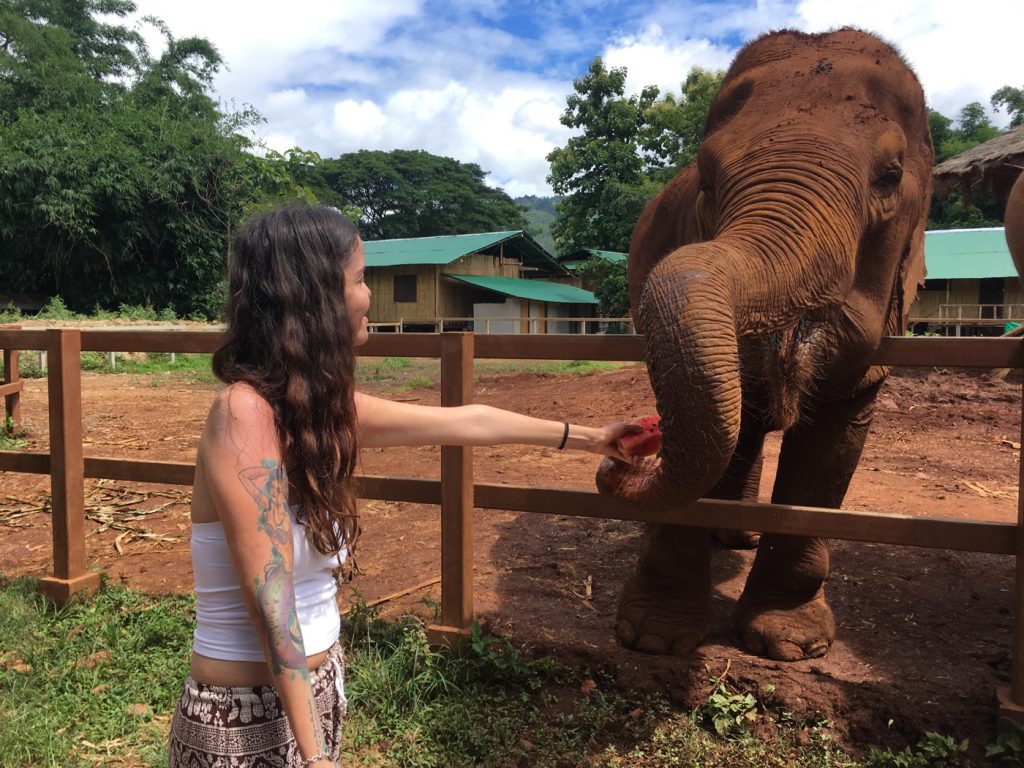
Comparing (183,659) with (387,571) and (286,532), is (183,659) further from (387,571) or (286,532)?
(286,532)

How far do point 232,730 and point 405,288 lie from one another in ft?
101

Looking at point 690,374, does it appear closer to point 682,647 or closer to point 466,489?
point 466,489

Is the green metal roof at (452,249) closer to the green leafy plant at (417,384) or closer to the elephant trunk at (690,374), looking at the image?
the green leafy plant at (417,384)

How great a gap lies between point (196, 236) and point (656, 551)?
27676mm

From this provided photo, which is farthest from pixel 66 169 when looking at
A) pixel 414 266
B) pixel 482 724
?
pixel 482 724

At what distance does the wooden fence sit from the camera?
2.80 m

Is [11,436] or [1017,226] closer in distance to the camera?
[1017,226]

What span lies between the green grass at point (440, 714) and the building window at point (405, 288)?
2846cm

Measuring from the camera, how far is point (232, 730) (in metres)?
1.54

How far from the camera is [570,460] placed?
8.04m

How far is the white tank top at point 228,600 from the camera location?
61.7 inches

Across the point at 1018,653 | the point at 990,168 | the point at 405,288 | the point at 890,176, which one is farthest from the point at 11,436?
the point at 405,288

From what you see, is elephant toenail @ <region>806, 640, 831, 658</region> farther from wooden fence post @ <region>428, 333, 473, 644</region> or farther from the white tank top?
the white tank top

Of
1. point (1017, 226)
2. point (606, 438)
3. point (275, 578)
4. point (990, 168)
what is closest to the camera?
point (275, 578)
